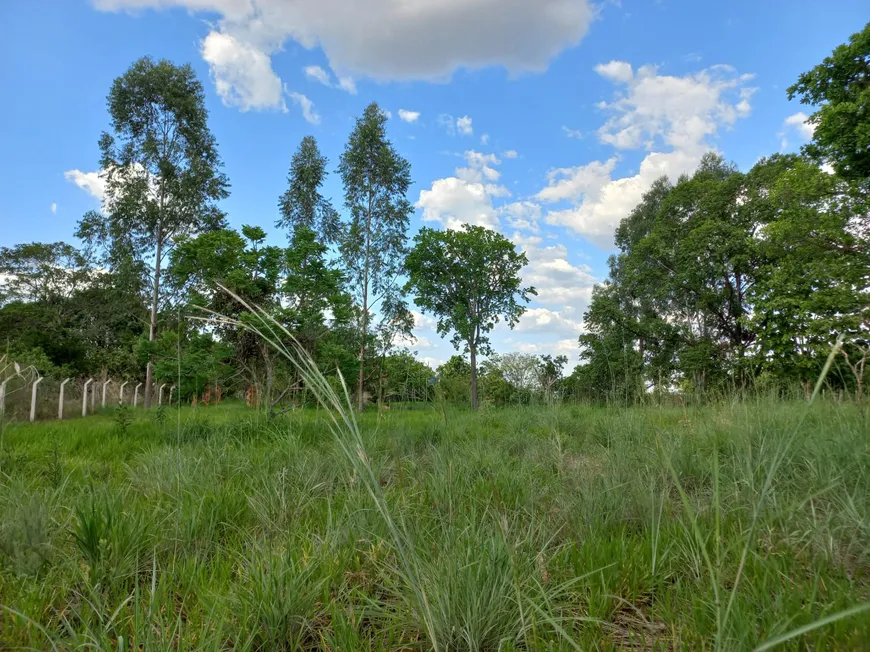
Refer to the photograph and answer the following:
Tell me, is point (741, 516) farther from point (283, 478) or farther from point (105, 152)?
point (105, 152)

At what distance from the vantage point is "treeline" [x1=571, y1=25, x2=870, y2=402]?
14.0 m

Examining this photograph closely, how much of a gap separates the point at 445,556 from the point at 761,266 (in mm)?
22959

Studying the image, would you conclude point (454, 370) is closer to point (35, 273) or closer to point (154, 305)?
point (154, 305)

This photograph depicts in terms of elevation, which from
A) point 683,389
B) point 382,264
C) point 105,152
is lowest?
point 683,389

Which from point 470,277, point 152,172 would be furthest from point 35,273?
point 470,277

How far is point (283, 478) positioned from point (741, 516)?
9.27ft

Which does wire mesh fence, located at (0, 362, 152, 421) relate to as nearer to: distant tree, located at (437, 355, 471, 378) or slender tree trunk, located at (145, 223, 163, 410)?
slender tree trunk, located at (145, 223, 163, 410)

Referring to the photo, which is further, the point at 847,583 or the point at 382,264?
the point at 382,264

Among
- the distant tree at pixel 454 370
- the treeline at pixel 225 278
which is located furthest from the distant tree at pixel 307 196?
the distant tree at pixel 454 370

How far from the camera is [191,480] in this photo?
10.1 feet

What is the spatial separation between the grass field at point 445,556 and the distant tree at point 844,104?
1514cm

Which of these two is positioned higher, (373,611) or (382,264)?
(382,264)

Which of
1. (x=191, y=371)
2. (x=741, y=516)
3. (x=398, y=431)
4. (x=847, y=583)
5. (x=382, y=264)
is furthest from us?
(x=382, y=264)

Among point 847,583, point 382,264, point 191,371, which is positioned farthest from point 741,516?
point 382,264
